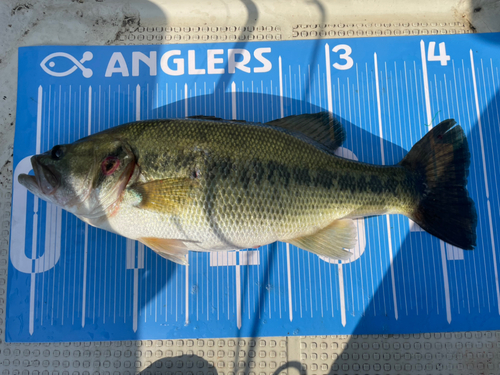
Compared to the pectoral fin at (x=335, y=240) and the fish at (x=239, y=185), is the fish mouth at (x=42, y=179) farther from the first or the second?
the pectoral fin at (x=335, y=240)

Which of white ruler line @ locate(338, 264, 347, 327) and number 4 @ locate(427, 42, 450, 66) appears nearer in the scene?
white ruler line @ locate(338, 264, 347, 327)

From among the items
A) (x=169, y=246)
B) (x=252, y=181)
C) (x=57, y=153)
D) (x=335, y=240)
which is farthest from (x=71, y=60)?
(x=335, y=240)

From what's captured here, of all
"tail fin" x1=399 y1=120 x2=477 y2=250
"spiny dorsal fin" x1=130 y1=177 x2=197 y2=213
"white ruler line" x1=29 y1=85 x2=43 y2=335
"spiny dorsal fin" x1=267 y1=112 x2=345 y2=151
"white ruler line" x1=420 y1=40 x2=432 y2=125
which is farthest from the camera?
"white ruler line" x1=420 y1=40 x2=432 y2=125

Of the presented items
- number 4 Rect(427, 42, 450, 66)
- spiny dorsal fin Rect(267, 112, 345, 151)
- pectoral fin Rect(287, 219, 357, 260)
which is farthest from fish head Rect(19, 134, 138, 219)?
number 4 Rect(427, 42, 450, 66)

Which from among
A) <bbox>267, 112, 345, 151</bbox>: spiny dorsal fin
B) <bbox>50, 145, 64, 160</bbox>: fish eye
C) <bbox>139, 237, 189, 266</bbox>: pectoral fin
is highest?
<bbox>267, 112, 345, 151</bbox>: spiny dorsal fin

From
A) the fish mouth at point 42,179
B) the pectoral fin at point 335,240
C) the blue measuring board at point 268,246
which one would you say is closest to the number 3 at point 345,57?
the blue measuring board at point 268,246

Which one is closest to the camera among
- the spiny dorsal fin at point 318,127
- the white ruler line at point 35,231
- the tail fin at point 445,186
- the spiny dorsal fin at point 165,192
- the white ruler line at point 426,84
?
the spiny dorsal fin at point 165,192

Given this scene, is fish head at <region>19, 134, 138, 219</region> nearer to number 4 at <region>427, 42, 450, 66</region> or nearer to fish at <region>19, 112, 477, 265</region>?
fish at <region>19, 112, 477, 265</region>
